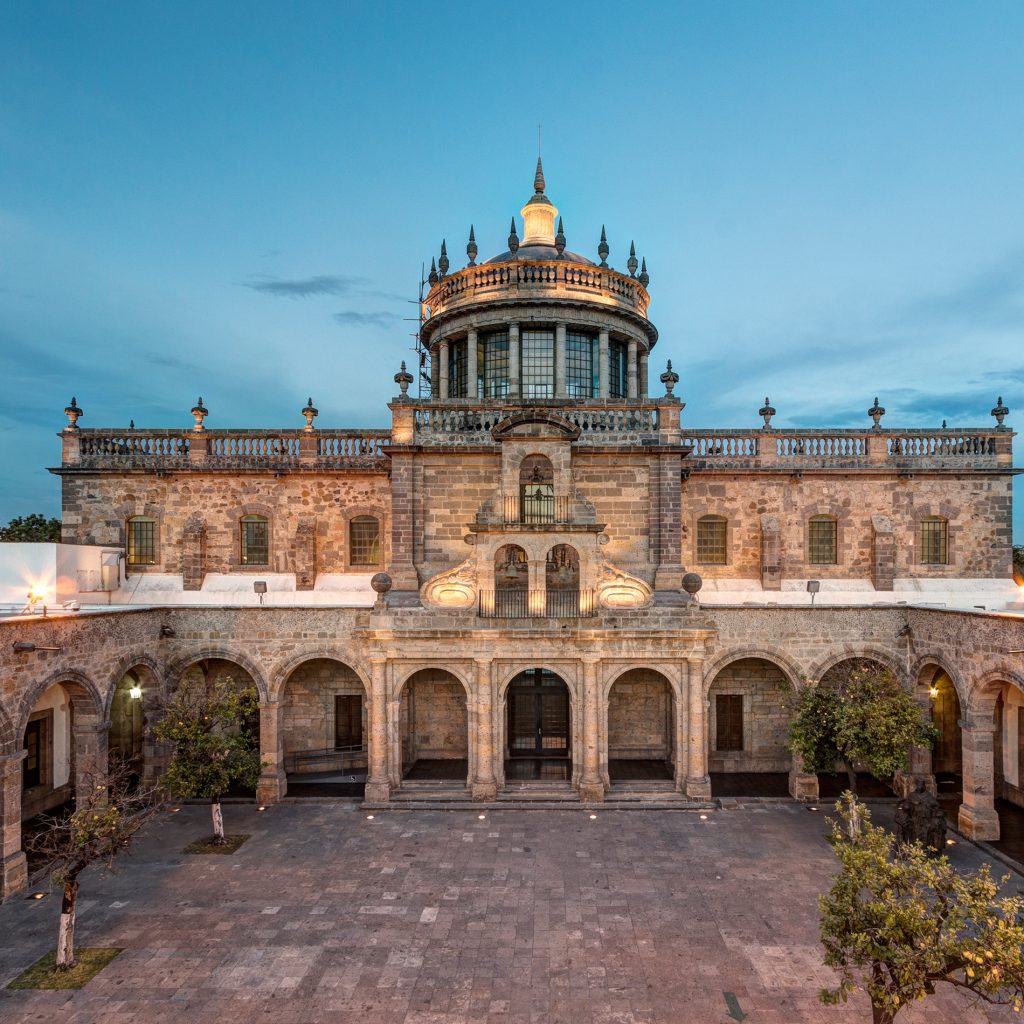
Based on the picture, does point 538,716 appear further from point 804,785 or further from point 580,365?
point 580,365

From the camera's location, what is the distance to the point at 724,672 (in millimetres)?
26734

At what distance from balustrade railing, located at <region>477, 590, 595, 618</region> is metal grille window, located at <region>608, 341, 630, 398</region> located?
1182 cm

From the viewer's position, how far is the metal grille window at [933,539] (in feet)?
90.3

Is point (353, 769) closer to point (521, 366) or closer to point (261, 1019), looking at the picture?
point (261, 1019)

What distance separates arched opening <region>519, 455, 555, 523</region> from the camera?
2452 cm

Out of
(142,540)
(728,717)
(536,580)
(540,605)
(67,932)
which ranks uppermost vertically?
(142,540)

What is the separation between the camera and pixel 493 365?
30859 millimetres

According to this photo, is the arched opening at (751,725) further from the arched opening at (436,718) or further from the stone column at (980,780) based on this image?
the arched opening at (436,718)

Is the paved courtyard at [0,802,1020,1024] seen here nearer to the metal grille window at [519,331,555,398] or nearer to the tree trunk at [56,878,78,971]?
the tree trunk at [56,878,78,971]

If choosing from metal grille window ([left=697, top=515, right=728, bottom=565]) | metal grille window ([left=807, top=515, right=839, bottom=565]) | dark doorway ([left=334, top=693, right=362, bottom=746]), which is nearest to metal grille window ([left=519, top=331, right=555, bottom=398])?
metal grille window ([left=697, top=515, right=728, bottom=565])

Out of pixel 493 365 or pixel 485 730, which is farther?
pixel 493 365

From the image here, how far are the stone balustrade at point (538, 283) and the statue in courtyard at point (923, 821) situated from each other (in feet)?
71.7

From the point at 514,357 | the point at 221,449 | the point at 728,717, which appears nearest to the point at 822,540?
the point at 728,717

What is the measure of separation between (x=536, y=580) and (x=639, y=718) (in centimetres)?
845
